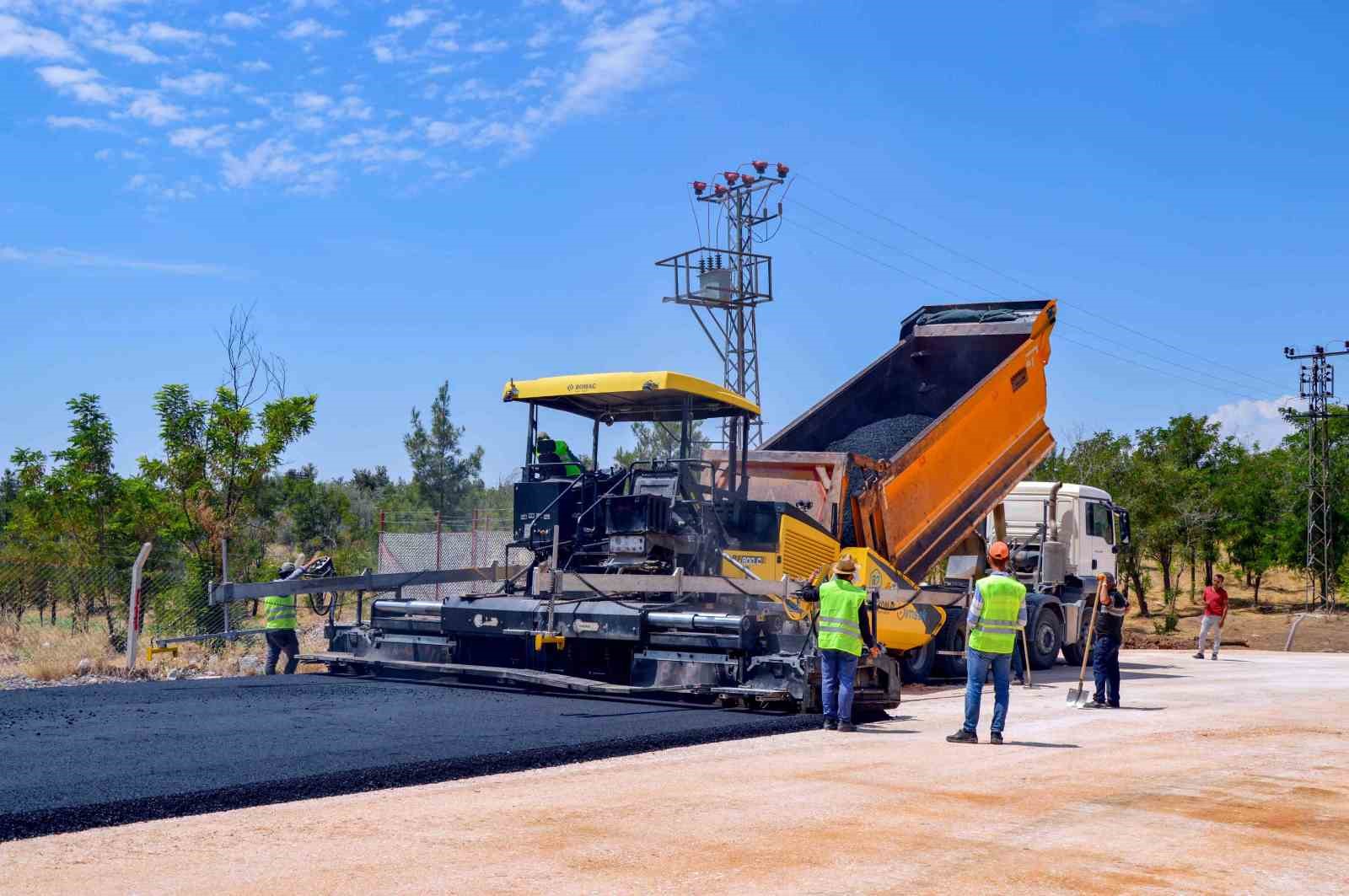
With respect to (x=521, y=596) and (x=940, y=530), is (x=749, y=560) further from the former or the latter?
(x=940, y=530)

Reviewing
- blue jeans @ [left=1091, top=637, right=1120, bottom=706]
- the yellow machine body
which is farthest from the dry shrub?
blue jeans @ [left=1091, top=637, right=1120, bottom=706]

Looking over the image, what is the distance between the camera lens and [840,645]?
8.92 meters

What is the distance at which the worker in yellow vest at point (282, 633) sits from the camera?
12.4 meters

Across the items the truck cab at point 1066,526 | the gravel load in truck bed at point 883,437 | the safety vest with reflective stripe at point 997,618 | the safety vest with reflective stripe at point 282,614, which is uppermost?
the gravel load in truck bed at point 883,437

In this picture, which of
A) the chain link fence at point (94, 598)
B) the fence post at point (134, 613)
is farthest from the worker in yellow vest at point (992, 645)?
the chain link fence at point (94, 598)

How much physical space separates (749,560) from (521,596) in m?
1.96

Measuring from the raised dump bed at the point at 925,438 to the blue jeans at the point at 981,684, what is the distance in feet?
9.80

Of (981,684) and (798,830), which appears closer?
(798,830)

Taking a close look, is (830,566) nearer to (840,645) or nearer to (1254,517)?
(840,645)

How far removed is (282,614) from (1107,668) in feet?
25.5

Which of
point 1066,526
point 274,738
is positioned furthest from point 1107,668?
point 274,738

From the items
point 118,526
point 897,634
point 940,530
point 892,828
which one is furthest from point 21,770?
point 118,526

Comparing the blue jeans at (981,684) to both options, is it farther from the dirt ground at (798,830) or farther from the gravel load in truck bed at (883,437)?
the gravel load in truck bed at (883,437)

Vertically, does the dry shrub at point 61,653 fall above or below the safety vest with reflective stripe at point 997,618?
below
